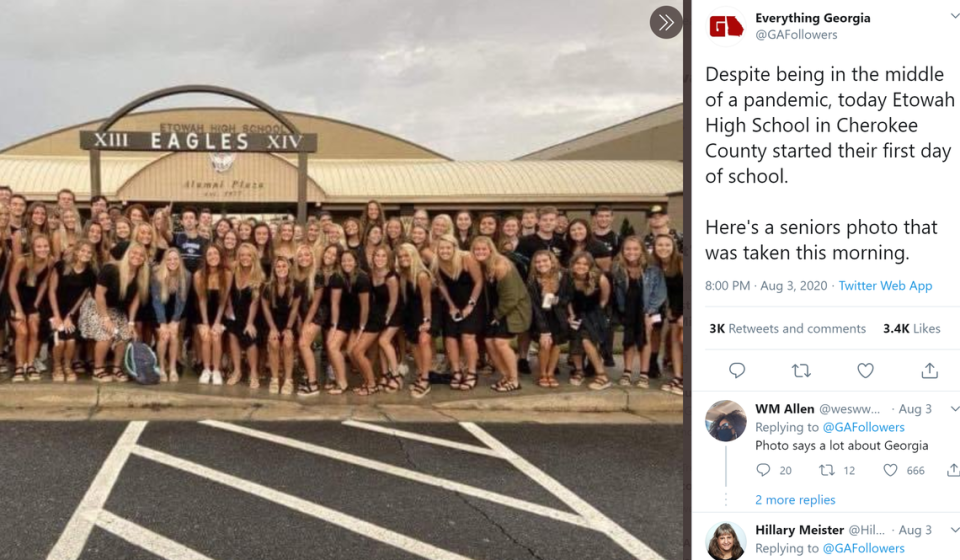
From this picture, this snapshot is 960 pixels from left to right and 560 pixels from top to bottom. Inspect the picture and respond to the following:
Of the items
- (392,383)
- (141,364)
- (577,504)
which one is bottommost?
(577,504)

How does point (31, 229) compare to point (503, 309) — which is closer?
point (503, 309)

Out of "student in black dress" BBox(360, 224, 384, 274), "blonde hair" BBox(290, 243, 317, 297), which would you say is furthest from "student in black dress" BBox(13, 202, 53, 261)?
"student in black dress" BBox(360, 224, 384, 274)

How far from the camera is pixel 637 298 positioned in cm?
777

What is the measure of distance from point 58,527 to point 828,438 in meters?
3.87

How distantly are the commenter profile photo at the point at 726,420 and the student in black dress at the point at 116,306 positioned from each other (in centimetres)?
668

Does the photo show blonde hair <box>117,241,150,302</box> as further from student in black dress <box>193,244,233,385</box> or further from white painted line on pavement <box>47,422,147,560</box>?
→ white painted line on pavement <box>47,422,147,560</box>

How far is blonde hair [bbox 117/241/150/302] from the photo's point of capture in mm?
7285

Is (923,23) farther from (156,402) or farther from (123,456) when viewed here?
(156,402)

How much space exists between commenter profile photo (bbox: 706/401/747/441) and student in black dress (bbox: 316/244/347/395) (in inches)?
229

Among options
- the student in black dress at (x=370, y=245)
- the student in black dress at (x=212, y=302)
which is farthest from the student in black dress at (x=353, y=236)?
the student in black dress at (x=212, y=302)

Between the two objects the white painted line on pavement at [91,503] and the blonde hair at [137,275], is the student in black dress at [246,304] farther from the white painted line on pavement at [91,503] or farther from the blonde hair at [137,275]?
the white painted line on pavement at [91,503]

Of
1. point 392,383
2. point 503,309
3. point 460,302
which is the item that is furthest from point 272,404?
point 503,309

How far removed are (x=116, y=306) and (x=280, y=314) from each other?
5.18 ft

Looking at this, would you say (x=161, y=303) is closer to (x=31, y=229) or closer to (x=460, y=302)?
(x=31, y=229)
